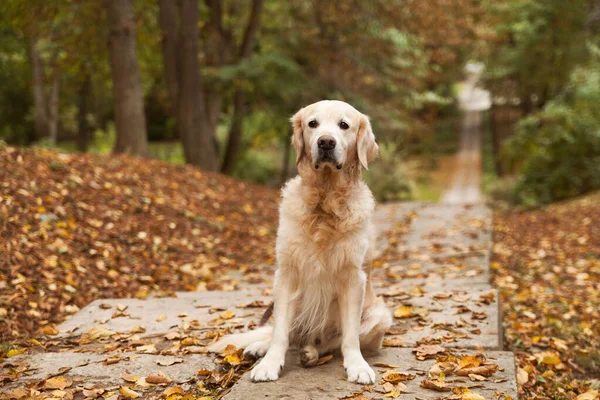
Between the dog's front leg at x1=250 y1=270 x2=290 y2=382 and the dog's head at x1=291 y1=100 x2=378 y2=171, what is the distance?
740mm

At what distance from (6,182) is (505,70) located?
1768 centimetres

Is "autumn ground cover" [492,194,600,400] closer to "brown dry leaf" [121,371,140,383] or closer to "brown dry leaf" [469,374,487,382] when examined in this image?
"brown dry leaf" [469,374,487,382]

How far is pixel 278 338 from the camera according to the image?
3508mm

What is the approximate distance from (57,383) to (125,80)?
7473 millimetres

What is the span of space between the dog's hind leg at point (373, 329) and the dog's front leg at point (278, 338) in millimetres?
512

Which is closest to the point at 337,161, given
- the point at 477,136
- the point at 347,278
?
the point at 347,278

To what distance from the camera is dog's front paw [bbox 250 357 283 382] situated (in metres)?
3.30

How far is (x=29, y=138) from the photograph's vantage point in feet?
77.7

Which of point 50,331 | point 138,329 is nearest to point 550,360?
point 138,329

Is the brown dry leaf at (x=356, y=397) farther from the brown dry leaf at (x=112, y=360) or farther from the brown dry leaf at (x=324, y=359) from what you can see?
the brown dry leaf at (x=112, y=360)

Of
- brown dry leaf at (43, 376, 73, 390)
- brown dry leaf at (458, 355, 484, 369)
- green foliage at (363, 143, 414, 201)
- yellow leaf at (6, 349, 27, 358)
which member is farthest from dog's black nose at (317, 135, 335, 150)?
green foliage at (363, 143, 414, 201)

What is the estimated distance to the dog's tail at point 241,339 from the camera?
3.85 metres

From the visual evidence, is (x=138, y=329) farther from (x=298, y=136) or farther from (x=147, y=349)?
(x=298, y=136)

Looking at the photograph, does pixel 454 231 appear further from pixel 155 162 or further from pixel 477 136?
pixel 477 136
